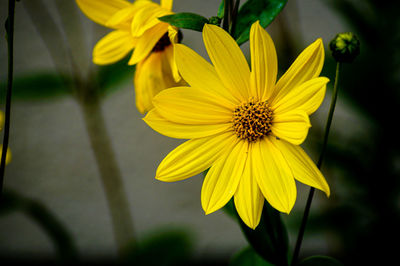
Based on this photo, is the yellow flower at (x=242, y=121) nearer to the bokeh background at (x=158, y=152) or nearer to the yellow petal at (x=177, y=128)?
the yellow petal at (x=177, y=128)

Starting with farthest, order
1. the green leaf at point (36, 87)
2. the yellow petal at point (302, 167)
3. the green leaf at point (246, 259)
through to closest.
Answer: the green leaf at point (36, 87) < the green leaf at point (246, 259) < the yellow petal at point (302, 167)

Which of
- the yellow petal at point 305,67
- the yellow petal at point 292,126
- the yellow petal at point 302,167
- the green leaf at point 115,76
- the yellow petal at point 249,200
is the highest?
the green leaf at point 115,76

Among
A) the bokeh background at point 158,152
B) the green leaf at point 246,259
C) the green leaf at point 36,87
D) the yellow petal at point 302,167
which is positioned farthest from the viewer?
the bokeh background at point 158,152

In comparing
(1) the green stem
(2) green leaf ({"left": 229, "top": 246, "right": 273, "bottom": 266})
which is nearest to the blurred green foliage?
(2) green leaf ({"left": 229, "top": 246, "right": 273, "bottom": 266})

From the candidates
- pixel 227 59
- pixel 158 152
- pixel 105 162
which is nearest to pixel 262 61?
pixel 227 59

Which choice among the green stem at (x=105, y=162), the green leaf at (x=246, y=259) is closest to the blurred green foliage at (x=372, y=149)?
the green leaf at (x=246, y=259)

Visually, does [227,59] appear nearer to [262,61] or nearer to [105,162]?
[262,61]
